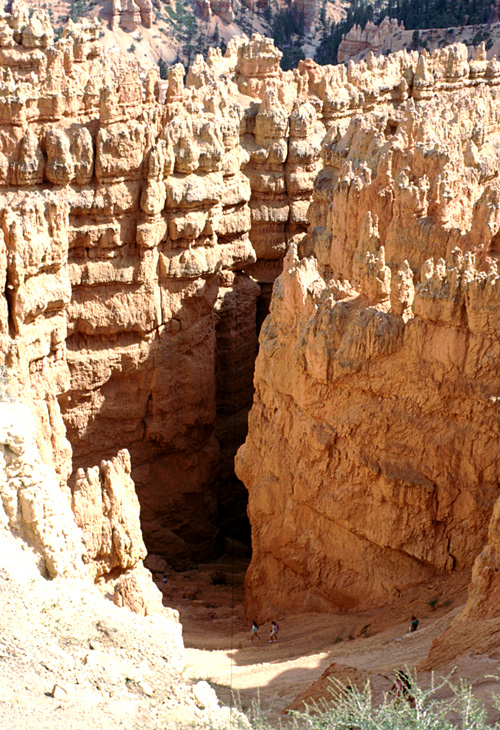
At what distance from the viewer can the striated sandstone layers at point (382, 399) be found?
1589 cm

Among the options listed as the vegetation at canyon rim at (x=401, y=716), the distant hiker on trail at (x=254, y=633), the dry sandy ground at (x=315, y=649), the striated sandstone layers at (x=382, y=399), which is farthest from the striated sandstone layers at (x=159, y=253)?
the vegetation at canyon rim at (x=401, y=716)

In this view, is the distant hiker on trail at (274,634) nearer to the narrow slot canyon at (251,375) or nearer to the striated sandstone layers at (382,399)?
the narrow slot canyon at (251,375)

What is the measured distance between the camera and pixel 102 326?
2317 cm

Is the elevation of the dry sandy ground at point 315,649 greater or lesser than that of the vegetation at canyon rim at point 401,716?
lesser

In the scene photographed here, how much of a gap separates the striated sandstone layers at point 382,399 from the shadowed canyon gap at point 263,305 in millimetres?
39

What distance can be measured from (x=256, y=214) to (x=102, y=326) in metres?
6.43

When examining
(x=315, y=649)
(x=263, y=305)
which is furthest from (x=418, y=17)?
(x=315, y=649)

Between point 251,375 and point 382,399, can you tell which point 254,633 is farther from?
point 251,375

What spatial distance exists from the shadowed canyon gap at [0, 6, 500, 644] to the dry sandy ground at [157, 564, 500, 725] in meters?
0.65

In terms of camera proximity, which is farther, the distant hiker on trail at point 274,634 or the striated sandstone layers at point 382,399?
the distant hiker on trail at point 274,634

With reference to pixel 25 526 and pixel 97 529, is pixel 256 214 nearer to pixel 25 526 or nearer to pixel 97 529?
pixel 97 529

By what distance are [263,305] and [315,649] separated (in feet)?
43.1

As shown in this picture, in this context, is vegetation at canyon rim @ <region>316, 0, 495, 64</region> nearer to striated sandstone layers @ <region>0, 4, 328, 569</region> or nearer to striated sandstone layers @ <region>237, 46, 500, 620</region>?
striated sandstone layers @ <region>0, 4, 328, 569</region>

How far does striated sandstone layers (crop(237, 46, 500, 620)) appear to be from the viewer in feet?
52.1
